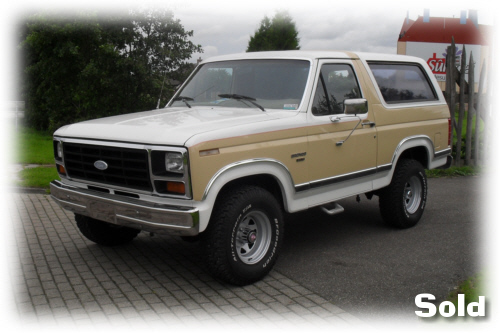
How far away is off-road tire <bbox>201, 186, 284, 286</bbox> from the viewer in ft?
15.1

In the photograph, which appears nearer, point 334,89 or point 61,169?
point 61,169

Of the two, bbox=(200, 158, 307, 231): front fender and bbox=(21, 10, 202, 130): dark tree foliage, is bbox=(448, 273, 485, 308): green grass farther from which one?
bbox=(21, 10, 202, 130): dark tree foliage

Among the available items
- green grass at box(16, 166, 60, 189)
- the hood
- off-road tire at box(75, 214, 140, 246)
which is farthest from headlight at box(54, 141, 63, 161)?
green grass at box(16, 166, 60, 189)

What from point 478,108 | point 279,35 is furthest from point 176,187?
point 279,35

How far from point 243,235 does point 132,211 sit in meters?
1.05

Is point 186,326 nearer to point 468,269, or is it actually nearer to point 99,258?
point 99,258

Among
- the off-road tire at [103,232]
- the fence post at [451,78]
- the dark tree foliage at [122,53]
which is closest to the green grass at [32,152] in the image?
the dark tree foliage at [122,53]

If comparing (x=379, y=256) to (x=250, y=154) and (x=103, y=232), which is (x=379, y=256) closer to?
(x=250, y=154)

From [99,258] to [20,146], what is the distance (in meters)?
10.5

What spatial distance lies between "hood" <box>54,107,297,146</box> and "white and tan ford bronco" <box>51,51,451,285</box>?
12mm

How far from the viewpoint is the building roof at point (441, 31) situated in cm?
3086

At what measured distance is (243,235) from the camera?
4961 mm

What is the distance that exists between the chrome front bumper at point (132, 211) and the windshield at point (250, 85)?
1593mm

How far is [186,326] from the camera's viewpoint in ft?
13.4
